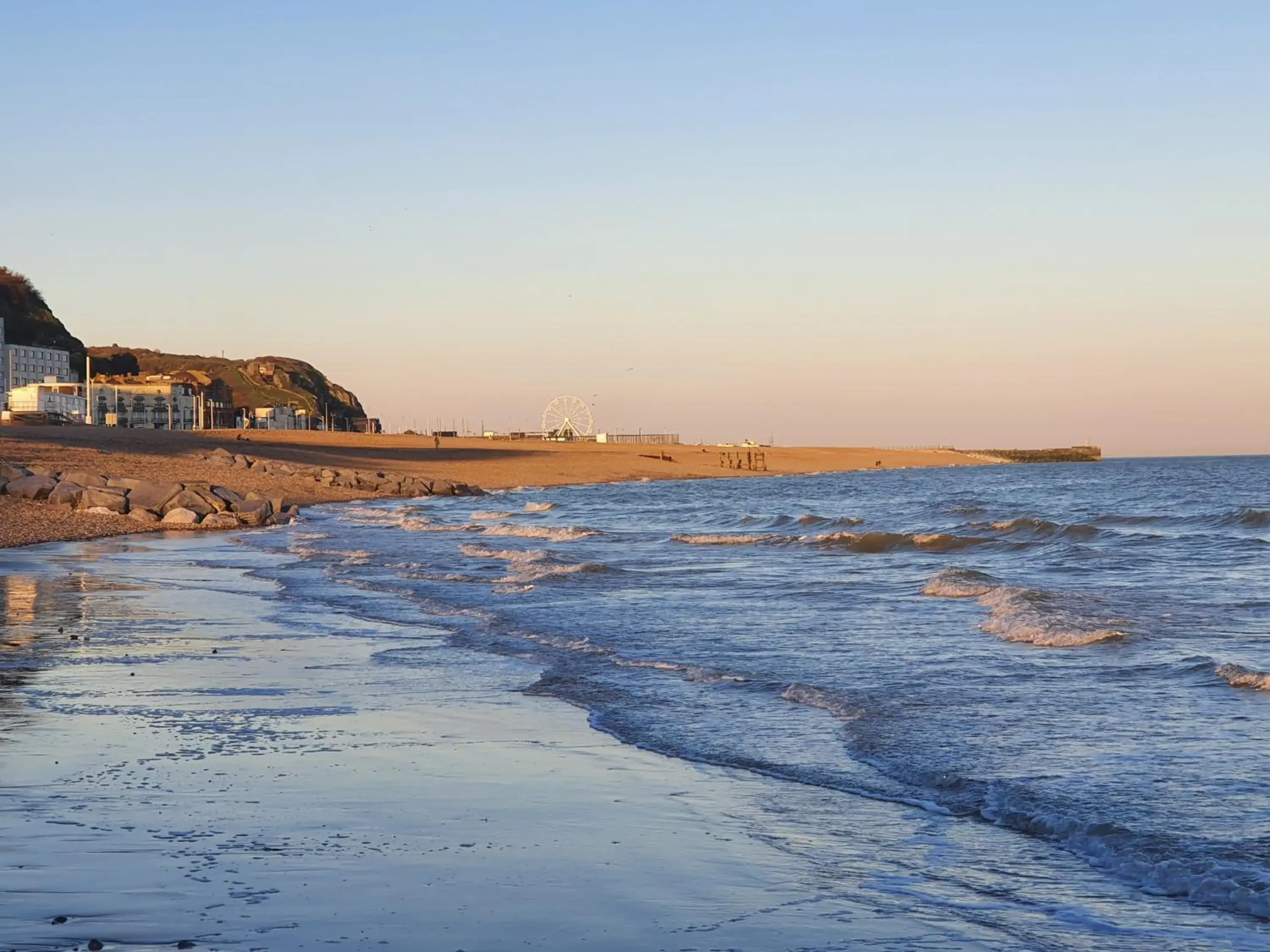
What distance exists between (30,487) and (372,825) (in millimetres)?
29949

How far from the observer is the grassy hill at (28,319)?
174750mm

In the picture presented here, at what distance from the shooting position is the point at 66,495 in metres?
33.1

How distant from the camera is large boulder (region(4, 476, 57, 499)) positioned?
107ft

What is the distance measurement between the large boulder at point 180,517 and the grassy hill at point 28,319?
15323 cm

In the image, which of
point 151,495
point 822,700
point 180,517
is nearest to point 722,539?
point 180,517

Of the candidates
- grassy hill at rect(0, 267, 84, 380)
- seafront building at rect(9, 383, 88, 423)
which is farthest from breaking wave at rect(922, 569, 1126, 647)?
grassy hill at rect(0, 267, 84, 380)

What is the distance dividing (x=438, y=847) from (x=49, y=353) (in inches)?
7129

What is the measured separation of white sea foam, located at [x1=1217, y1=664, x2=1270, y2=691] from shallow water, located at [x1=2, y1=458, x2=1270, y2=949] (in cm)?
6

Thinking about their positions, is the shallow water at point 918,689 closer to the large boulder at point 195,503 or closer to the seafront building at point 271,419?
the large boulder at point 195,503

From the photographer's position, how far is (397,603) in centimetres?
1783

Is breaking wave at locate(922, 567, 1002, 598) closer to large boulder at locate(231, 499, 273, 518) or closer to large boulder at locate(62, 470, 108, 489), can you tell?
large boulder at locate(231, 499, 273, 518)

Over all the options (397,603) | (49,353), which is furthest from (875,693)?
(49,353)

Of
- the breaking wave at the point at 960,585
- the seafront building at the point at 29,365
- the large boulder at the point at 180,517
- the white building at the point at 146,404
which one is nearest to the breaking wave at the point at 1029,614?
the breaking wave at the point at 960,585

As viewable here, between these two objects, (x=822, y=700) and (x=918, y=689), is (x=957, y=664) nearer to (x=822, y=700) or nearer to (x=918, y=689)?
(x=918, y=689)
